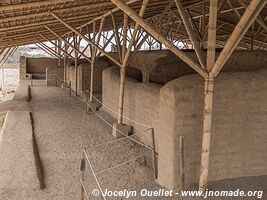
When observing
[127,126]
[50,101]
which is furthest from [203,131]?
[50,101]

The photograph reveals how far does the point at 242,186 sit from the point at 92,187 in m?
3.15

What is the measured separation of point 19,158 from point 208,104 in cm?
518

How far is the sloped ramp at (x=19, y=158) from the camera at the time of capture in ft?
24.6

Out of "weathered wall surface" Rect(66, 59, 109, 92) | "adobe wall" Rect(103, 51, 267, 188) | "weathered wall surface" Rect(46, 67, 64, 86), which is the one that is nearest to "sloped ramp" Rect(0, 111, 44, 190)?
"adobe wall" Rect(103, 51, 267, 188)

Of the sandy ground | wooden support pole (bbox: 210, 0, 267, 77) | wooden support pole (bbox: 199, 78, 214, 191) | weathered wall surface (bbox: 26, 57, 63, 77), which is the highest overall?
wooden support pole (bbox: 210, 0, 267, 77)

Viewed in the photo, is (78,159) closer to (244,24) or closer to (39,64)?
(244,24)

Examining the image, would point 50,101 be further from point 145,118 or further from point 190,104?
point 190,104

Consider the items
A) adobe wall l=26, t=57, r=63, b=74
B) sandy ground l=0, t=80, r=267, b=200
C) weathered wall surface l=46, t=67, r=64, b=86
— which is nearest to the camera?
sandy ground l=0, t=80, r=267, b=200

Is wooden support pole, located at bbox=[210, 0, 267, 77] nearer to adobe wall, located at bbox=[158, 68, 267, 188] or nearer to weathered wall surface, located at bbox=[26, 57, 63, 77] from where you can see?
adobe wall, located at bbox=[158, 68, 267, 188]

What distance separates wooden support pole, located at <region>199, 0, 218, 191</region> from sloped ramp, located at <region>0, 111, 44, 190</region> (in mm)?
3475

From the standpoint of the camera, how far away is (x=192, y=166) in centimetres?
709

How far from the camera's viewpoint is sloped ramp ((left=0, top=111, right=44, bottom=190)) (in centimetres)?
750

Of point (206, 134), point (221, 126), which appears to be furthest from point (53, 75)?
point (206, 134)

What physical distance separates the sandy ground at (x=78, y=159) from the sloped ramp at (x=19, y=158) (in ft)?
0.72
